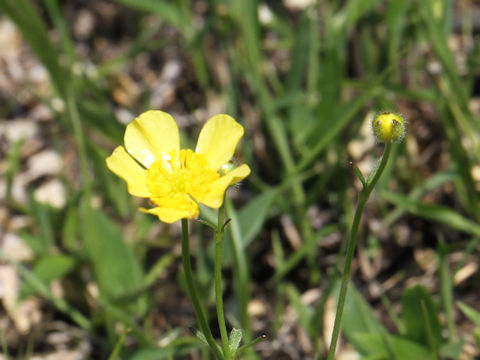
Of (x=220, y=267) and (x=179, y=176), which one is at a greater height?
(x=179, y=176)

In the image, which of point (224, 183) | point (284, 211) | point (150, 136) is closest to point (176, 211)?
point (224, 183)

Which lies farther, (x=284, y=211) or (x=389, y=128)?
(x=284, y=211)

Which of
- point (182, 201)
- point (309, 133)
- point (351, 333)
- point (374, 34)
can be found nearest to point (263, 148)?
point (309, 133)

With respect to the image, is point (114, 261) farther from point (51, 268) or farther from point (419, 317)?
point (419, 317)

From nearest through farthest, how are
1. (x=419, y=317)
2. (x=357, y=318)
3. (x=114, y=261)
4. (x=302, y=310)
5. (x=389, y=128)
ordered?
(x=389, y=128)
(x=419, y=317)
(x=357, y=318)
(x=302, y=310)
(x=114, y=261)

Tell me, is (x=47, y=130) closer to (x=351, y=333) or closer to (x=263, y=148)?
(x=263, y=148)

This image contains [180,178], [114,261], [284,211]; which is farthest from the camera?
[284,211]

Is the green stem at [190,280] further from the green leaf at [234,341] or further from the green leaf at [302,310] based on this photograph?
the green leaf at [302,310]
